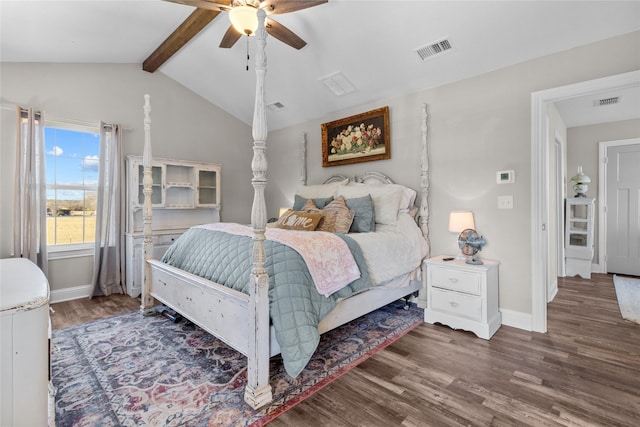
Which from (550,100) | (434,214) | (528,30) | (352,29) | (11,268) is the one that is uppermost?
(352,29)

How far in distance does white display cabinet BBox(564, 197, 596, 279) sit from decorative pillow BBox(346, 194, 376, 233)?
3.52 metres

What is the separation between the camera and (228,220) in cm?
518

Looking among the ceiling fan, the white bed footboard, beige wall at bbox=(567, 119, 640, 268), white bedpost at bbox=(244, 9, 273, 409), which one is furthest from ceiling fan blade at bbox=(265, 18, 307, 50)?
beige wall at bbox=(567, 119, 640, 268)

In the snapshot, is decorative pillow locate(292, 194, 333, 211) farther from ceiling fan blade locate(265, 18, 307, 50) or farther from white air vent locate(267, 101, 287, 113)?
ceiling fan blade locate(265, 18, 307, 50)

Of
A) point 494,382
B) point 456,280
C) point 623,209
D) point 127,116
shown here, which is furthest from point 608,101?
point 127,116

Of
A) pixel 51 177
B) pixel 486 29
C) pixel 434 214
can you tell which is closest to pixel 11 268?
pixel 51 177

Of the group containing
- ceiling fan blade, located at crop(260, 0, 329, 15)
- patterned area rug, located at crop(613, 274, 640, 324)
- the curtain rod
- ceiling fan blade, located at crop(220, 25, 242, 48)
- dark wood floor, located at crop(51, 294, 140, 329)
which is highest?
ceiling fan blade, located at crop(220, 25, 242, 48)

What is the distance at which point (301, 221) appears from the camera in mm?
3158

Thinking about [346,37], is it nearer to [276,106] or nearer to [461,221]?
[276,106]

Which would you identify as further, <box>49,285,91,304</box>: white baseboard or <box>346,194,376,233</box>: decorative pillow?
<box>49,285,91,304</box>: white baseboard

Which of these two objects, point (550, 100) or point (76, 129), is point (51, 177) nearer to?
point (76, 129)

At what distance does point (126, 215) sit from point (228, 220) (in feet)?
5.02

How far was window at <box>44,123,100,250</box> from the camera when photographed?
3715mm

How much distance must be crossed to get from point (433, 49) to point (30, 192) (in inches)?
173
